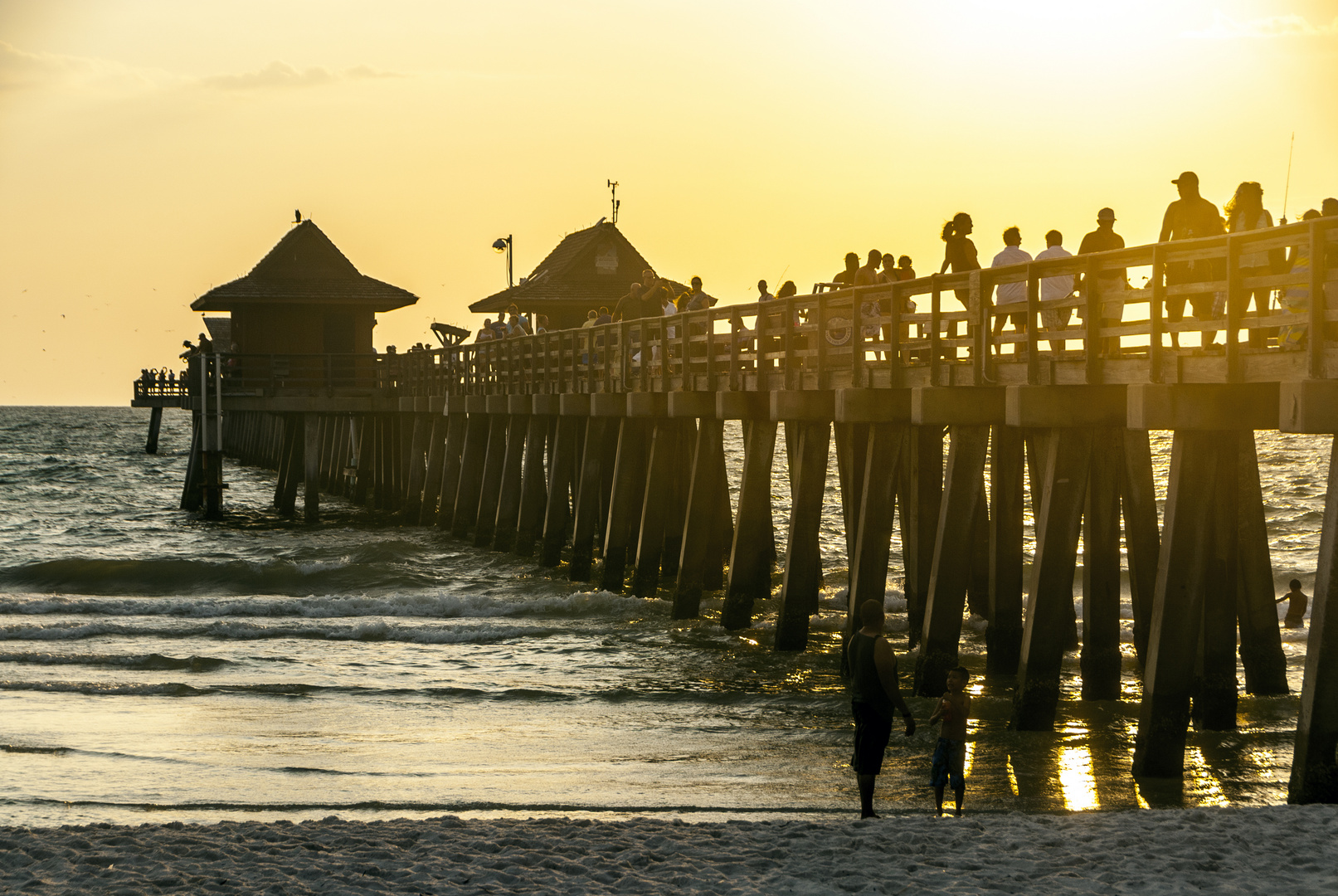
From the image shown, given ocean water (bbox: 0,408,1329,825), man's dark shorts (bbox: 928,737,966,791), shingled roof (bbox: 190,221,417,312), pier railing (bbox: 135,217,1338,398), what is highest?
shingled roof (bbox: 190,221,417,312)

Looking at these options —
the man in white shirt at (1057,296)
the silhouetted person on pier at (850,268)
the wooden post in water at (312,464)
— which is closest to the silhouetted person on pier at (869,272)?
the silhouetted person on pier at (850,268)

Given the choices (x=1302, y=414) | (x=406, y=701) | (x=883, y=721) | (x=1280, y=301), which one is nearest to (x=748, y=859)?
(x=883, y=721)

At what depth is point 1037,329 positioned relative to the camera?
35.1 feet

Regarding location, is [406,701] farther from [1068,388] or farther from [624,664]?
[1068,388]

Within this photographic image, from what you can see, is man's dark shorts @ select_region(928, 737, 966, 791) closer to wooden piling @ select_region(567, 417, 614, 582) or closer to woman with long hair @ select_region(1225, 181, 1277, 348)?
woman with long hair @ select_region(1225, 181, 1277, 348)

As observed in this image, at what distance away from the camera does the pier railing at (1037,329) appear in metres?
8.55

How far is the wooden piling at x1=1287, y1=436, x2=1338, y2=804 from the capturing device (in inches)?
305

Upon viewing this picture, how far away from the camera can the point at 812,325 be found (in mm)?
14938

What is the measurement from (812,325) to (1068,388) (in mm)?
4873

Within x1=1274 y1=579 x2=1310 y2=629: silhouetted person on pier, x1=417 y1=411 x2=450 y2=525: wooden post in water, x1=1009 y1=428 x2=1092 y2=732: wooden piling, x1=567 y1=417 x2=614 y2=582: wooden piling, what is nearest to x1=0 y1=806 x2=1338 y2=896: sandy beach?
x1=1009 y1=428 x2=1092 y2=732: wooden piling

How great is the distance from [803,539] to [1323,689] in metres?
6.97

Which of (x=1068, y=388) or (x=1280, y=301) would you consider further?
(x=1068, y=388)

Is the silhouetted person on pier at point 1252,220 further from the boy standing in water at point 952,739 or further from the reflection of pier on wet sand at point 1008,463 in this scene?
the boy standing in water at point 952,739

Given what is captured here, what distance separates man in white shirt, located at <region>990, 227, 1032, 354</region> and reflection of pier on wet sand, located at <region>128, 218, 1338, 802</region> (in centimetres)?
13
